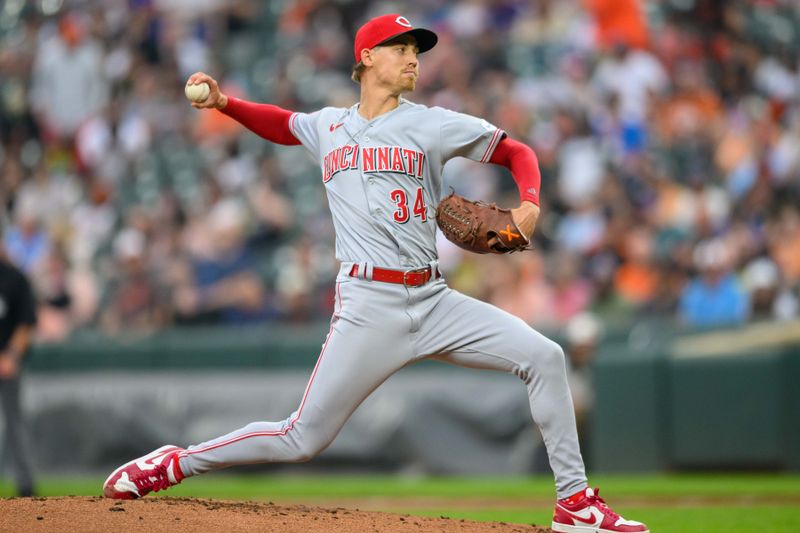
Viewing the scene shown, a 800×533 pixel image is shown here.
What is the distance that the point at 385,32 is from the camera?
201 inches

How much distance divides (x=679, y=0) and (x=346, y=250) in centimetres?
974

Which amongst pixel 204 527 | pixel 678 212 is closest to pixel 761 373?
pixel 678 212

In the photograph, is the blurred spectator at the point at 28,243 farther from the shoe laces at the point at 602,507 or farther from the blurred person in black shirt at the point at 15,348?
the shoe laces at the point at 602,507

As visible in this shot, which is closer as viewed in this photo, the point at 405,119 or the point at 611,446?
the point at 405,119

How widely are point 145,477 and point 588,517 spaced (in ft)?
6.18

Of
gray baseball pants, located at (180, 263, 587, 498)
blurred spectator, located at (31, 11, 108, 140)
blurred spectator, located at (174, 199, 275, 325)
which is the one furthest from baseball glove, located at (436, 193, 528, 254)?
blurred spectator, located at (31, 11, 108, 140)

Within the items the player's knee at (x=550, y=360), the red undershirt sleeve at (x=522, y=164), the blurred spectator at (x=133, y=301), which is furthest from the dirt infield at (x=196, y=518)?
the blurred spectator at (x=133, y=301)

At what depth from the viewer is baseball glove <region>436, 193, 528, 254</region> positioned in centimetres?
486

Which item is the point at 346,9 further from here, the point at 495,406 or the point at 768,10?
the point at 495,406

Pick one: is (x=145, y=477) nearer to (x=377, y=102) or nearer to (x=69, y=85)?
(x=377, y=102)

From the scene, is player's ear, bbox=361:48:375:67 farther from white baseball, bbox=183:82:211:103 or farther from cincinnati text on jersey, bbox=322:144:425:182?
white baseball, bbox=183:82:211:103

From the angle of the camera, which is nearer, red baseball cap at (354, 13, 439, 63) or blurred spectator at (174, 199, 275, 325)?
red baseball cap at (354, 13, 439, 63)

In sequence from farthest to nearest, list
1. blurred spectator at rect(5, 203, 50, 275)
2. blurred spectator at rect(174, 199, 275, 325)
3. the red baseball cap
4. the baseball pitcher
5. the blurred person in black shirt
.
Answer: blurred spectator at rect(5, 203, 50, 275) → blurred spectator at rect(174, 199, 275, 325) → the blurred person in black shirt → the red baseball cap → the baseball pitcher

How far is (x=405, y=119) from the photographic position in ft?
16.8
